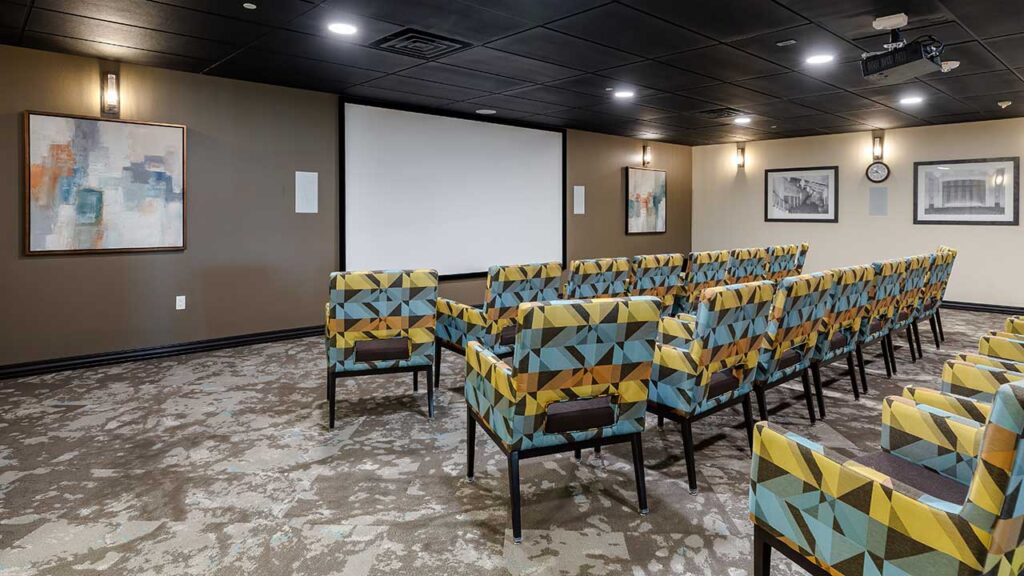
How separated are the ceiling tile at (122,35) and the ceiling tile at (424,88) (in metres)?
1.47

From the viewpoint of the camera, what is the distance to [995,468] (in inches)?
49.8

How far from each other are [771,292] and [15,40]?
5568mm

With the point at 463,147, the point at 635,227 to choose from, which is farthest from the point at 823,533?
the point at 635,227

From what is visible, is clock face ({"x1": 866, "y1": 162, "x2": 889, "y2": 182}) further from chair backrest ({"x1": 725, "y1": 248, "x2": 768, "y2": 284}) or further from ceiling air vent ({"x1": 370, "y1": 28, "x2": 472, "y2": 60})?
ceiling air vent ({"x1": 370, "y1": 28, "x2": 472, "y2": 60})

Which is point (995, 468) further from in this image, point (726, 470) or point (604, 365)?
point (726, 470)

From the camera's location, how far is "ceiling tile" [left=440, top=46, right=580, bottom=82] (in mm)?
4848

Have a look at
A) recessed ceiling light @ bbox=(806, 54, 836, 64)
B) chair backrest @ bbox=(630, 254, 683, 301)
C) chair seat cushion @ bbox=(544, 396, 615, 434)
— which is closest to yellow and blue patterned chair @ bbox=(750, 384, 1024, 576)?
chair seat cushion @ bbox=(544, 396, 615, 434)

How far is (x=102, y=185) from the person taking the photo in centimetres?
519

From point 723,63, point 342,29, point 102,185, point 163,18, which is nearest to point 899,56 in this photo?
point 723,63

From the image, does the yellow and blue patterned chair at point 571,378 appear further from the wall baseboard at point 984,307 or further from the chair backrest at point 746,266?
the wall baseboard at point 984,307

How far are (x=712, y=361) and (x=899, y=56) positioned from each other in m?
2.92

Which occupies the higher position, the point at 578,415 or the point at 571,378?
the point at 571,378

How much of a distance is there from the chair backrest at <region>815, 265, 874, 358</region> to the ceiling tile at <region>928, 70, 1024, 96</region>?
2.93 m

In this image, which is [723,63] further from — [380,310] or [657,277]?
[380,310]
